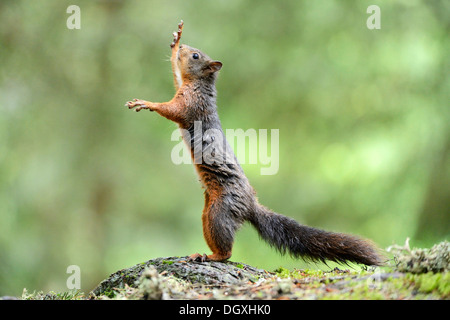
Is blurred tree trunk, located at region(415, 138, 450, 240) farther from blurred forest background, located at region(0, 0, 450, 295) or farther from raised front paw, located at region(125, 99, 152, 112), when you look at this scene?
raised front paw, located at region(125, 99, 152, 112)

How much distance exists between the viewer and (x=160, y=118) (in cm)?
682

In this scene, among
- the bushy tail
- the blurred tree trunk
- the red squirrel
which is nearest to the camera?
the bushy tail

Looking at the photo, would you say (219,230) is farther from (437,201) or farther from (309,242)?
(437,201)

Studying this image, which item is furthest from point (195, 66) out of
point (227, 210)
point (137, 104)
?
point (227, 210)

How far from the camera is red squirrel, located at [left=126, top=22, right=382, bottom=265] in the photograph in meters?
3.49

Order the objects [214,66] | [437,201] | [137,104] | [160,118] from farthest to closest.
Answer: [160,118], [437,201], [214,66], [137,104]

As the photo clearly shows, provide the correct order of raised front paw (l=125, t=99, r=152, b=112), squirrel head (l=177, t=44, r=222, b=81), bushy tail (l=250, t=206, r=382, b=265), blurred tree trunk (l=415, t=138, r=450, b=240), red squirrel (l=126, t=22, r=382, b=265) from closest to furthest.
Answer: bushy tail (l=250, t=206, r=382, b=265)
red squirrel (l=126, t=22, r=382, b=265)
raised front paw (l=125, t=99, r=152, b=112)
squirrel head (l=177, t=44, r=222, b=81)
blurred tree trunk (l=415, t=138, r=450, b=240)

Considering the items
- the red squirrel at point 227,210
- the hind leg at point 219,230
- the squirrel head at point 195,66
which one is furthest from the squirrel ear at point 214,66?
the hind leg at point 219,230

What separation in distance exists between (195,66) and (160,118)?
233 centimetres

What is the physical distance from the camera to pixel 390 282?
2330 mm

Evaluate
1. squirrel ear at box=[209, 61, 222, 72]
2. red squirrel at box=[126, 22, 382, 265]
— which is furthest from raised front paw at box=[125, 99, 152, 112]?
squirrel ear at box=[209, 61, 222, 72]

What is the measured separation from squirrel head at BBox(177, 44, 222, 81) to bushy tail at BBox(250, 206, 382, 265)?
155 cm

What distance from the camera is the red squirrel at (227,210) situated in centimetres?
349

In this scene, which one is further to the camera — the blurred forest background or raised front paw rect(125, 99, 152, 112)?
the blurred forest background
